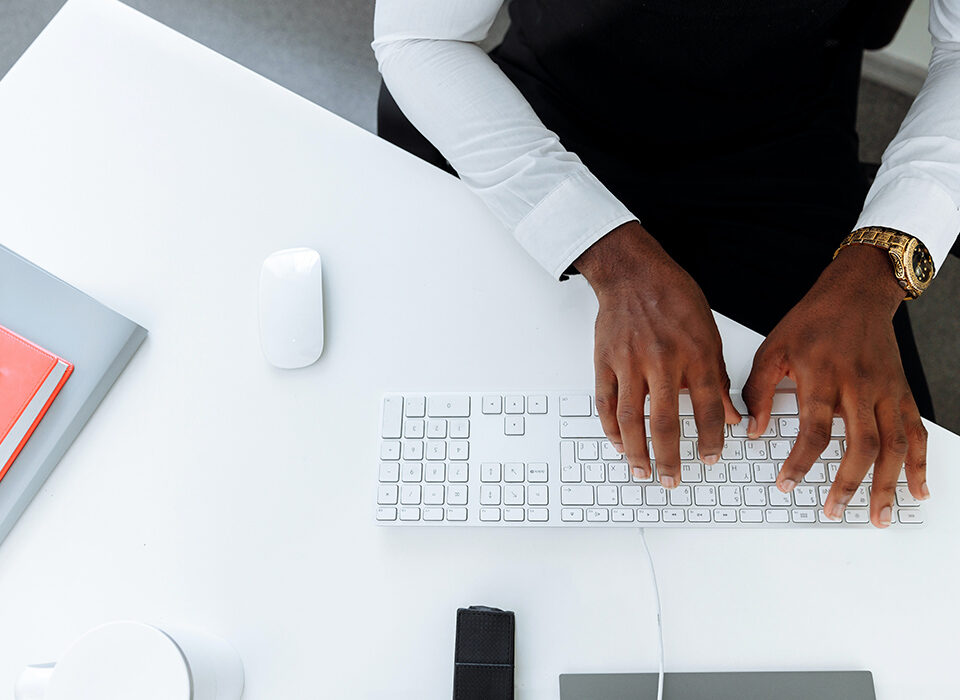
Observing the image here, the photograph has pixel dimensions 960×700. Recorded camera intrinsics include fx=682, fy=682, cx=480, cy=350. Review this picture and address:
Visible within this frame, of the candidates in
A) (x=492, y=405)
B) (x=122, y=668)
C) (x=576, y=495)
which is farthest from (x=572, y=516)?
(x=122, y=668)

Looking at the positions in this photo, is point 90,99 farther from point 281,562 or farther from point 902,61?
point 902,61

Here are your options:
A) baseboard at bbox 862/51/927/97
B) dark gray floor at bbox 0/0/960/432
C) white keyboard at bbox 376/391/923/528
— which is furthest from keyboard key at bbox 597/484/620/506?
baseboard at bbox 862/51/927/97

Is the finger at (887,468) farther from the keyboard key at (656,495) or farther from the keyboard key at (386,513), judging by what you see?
the keyboard key at (386,513)

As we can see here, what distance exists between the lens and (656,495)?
23.4 inches

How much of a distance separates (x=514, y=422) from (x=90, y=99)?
59 centimetres

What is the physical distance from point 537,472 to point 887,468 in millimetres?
300

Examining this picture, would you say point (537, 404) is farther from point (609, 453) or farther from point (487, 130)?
point (487, 130)

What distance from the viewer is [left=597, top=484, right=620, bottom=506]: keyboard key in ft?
1.96

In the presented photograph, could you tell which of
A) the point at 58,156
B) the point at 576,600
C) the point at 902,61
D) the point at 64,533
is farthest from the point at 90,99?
the point at 902,61

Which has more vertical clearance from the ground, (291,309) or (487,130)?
(487,130)

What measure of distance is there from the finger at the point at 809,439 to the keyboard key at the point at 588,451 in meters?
0.16

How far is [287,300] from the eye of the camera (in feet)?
2.17

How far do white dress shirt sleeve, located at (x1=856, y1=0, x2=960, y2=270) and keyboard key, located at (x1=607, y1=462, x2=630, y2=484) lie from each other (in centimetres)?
34

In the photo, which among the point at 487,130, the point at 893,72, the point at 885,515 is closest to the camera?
the point at 885,515
